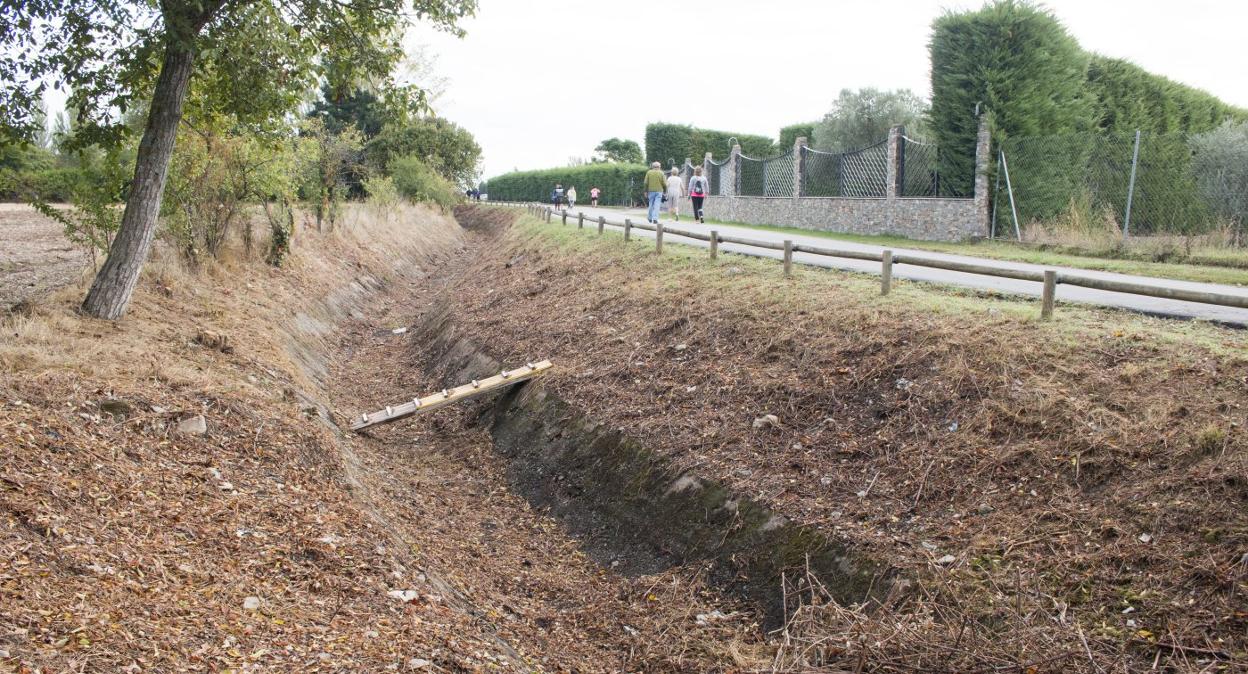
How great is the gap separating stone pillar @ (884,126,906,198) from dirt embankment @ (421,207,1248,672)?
12.5m

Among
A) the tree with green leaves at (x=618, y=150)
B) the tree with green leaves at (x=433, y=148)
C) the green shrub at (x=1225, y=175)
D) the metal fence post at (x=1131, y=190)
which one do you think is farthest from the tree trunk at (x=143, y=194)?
the tree with green leaves at (x=618, y=150)

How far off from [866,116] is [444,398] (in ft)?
106

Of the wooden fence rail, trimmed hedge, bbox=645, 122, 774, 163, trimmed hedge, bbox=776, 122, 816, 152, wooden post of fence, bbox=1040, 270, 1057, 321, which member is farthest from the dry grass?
trimmed hedge, bbox=645, 122, 774, 163

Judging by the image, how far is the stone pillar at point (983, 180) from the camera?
19906 millimetres

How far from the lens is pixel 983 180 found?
19953 millimetres

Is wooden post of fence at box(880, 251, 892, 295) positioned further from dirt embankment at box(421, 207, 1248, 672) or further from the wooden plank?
the wooden plank

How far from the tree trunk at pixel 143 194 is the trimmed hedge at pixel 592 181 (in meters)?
46.7

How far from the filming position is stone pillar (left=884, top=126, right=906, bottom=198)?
22672 mm

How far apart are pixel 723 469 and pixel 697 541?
722 mm

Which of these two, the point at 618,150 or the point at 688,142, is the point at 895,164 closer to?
the point at 688,142

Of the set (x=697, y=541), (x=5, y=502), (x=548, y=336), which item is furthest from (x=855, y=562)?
(x=548, y=336)

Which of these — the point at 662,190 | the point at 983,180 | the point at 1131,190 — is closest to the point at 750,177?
the point at 662,190

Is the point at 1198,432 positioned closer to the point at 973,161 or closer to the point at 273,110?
the point at 273,110

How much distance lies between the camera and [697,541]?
282 inches
